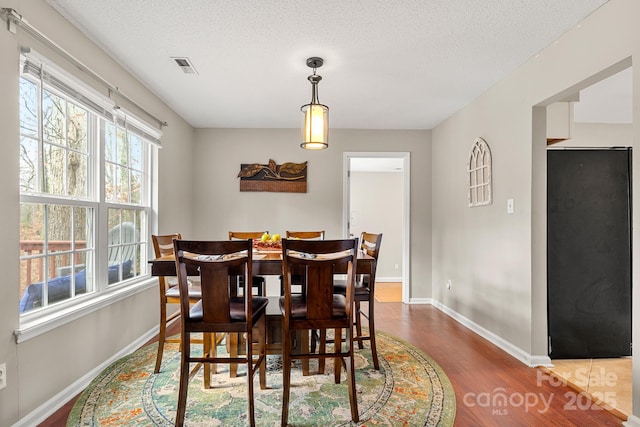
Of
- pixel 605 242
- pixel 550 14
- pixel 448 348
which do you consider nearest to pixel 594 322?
pixel 605 242

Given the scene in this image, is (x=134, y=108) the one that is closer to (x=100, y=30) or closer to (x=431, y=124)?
(x=100, y=30)

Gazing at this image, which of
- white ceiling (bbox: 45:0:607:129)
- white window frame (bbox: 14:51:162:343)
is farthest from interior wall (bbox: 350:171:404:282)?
white window frame (bbox: 14:51:162:343)

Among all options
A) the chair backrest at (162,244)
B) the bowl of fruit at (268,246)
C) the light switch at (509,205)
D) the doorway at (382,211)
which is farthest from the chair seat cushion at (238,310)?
the doorway at (382,211)

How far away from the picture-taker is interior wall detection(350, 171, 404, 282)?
7.22 metres

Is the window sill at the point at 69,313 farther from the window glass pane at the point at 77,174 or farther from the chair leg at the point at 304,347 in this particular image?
the chair leg at the point at 304,347

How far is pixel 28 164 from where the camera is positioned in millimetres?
2076

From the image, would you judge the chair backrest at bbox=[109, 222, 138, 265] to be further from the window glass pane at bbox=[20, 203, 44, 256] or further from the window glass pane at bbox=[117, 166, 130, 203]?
the window glass pane at bbox=[20, 203, 44, 256]

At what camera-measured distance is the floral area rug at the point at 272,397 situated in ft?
6.52

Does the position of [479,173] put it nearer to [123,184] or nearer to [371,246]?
[371,246]

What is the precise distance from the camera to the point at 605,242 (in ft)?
9.50

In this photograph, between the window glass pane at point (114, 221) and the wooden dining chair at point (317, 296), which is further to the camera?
the window glass pane at point (114, 221)

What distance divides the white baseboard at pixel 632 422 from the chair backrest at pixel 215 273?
208 centimetres

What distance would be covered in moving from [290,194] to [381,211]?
2809 millimetres

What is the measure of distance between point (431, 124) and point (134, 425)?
4401 millimetres
